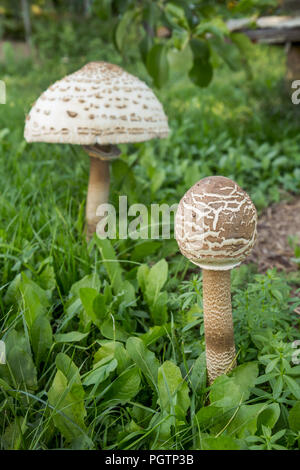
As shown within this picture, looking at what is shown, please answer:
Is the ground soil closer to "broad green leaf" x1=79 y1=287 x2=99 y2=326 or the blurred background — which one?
the blurred background

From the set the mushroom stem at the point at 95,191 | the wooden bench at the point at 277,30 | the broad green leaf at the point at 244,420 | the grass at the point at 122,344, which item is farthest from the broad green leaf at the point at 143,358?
the wooden bench at the point at 277,30

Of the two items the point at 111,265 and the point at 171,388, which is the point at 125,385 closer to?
the point at 171,388

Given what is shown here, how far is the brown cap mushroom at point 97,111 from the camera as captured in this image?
92.2 inches

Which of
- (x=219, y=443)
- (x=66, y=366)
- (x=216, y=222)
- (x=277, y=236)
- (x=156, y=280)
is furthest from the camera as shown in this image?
(x=277, y=236)

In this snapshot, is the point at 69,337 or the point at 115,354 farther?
the point at 69,337

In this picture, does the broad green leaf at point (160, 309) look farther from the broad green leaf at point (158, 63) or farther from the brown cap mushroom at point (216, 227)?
the broad green leaf at point (158, 63)

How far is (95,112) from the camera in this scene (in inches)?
92.0

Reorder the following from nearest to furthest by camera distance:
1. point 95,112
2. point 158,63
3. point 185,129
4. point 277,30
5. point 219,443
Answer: point 219,443, point 95,112, point 158,63, point 185,129, point 277,30

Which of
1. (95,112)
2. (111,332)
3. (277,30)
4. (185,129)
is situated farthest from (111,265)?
(277,30)

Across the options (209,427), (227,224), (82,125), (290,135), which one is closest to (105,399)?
(209,427)

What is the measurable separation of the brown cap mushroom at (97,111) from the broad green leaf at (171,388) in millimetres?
1315

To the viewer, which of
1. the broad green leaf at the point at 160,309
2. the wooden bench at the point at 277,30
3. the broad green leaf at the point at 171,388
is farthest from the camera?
the wooden bench at the point at 277,30

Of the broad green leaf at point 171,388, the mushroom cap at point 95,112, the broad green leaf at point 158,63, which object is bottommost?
the broad green leaf at point 171,388

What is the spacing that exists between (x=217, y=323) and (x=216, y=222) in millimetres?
440
